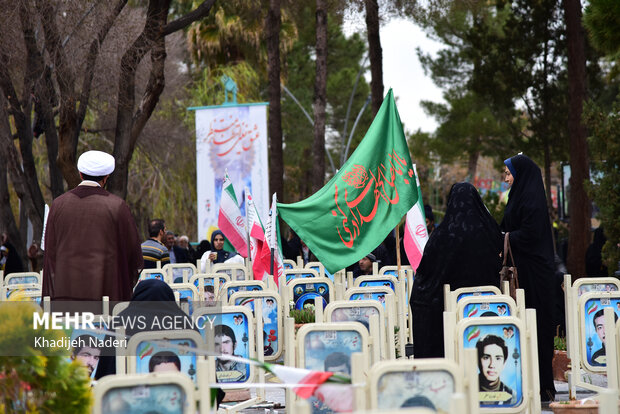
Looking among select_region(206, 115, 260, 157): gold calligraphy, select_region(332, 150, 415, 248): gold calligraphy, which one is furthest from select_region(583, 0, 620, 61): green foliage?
select_region(206, 115, 260, 157): gold calligraphy

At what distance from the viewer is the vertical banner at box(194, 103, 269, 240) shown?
70.3ft

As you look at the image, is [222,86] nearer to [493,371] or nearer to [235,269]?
[235,269]

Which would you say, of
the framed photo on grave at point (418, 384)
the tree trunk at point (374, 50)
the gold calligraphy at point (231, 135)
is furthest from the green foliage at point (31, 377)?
the gold calligraphy at point (231, 135)

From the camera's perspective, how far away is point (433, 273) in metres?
7.29

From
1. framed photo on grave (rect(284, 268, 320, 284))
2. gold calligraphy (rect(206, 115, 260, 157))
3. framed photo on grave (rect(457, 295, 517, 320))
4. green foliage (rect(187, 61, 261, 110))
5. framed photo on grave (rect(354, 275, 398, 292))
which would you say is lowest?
framed photo on grave (rect(457, 295, 517, 320))

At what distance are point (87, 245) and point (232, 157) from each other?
615 inches

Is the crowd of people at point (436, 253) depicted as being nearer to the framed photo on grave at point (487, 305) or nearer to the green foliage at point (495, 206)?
the framed photo on grave at point (487, 305)

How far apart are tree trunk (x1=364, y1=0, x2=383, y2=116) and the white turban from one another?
1338 centimetres

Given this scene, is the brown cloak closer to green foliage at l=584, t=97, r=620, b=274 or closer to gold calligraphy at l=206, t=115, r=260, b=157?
green foliage at l=584, t=97, r=620, b=274

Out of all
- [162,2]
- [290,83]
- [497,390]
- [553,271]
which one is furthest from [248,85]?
[497,390]

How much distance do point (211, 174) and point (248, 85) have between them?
997 centimetres

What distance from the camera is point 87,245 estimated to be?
6008mm

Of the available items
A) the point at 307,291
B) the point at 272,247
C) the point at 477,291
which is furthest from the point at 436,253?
the point at 272,247

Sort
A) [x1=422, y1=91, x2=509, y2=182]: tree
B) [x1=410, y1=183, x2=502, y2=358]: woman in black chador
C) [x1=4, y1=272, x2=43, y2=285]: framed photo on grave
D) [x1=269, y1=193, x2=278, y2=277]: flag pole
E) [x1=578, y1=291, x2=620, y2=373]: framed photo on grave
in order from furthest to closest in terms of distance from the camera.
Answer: [x1=422, y1=91, x2=509, y2=182]: tree → [x1=4, y1=272, x2=43, y2=285]: framed photo on grave → [x1=269, y1=193, x2=278, y2=277]: flag pole → [x1=410, y1=183, x2=502, y2=358]: woman in black chador → [x1=578, y1=291, x2=620, y2=373]: framed photo on grave
